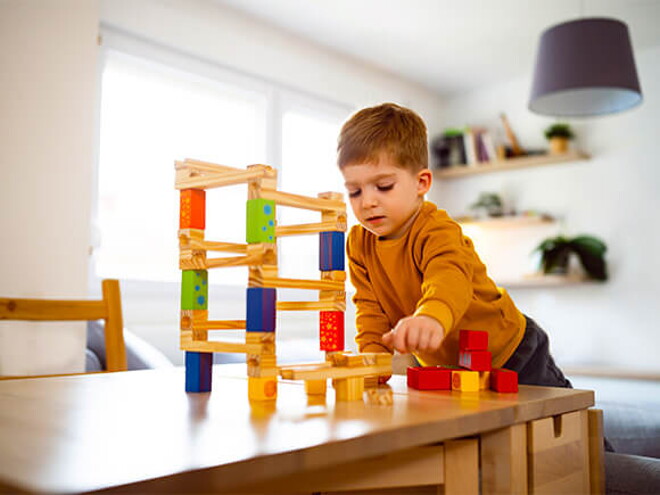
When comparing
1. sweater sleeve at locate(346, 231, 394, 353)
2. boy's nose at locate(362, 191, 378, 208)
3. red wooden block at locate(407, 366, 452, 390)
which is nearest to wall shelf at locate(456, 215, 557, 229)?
sweater sleeve at locate(346, 231, 394, 353)

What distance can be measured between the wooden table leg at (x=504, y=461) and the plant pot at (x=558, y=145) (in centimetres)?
397

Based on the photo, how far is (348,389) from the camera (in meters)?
0.82

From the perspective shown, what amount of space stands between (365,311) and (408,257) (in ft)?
0.52

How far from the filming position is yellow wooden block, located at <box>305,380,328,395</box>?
87 centimetres

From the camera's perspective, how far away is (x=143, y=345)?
2414 mm

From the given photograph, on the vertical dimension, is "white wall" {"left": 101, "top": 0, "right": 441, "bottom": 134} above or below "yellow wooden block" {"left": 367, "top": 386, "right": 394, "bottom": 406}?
above

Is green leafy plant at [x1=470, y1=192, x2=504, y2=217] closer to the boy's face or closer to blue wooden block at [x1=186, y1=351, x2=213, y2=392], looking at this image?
the boy's face

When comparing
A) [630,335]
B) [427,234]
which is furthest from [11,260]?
[630,335]

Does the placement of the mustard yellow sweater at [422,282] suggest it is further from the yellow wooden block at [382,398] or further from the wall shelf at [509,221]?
the wall shelf at [509,221]

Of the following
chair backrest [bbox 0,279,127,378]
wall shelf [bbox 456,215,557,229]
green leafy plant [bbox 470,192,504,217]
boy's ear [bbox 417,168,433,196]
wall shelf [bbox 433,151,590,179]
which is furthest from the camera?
green leafy plant [bbox 470,192,504,217]

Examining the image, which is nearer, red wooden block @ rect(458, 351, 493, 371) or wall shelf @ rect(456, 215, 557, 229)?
red wooden block @ rect(458, 351, 493, 371)

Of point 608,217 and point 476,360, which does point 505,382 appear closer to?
point 476,360

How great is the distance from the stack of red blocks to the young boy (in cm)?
5

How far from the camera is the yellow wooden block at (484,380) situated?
0.93 m
